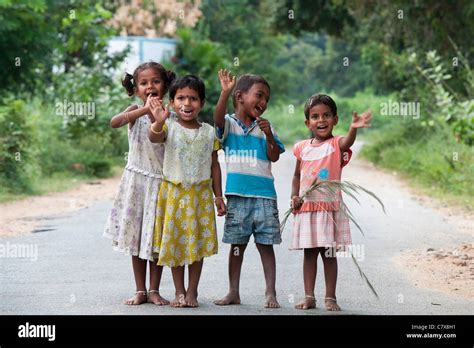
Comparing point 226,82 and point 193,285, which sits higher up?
point 226,82

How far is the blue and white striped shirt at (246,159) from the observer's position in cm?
755

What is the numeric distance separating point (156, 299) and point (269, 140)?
4.64 feet

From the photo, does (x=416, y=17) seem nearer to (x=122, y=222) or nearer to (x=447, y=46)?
(x=447, y=46)

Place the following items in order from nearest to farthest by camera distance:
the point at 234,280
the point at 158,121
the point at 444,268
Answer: the point at 158,121, the point at 234,280, the point at 444,268

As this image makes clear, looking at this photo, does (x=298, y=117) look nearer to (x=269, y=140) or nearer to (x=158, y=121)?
(x=269, y=140)

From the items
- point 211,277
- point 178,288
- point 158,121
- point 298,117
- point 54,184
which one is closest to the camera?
point 158,121

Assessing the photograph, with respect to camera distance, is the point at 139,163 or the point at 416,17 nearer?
the point at 139,163

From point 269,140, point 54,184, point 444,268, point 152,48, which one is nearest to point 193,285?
point 269,140

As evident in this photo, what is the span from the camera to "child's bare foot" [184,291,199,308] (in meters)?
7.30

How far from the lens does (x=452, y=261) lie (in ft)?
33.1

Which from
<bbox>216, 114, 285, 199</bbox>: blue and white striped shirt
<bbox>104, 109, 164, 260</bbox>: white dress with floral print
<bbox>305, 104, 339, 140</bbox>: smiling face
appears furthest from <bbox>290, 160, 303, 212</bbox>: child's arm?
<bbox>104, 109, 164, 260</bbox>: white dress with floral print

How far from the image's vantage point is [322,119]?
7504mm

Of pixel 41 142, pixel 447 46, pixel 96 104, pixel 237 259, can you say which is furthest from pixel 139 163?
pixel 96 104

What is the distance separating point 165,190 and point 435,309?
2142 millimetres
